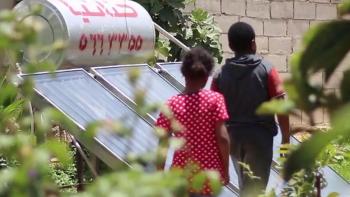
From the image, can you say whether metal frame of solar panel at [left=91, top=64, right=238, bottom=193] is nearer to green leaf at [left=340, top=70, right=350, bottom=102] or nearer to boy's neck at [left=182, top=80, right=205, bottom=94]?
boy's neck at [left=182, top=80, right=205, bottom=94]

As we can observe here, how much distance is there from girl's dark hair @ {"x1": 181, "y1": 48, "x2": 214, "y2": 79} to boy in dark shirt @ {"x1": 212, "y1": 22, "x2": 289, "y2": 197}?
1.89ft

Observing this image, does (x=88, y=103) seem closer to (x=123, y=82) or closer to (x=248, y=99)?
(x=123, y=82)

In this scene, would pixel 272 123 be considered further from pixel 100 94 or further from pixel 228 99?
pixel 100 94

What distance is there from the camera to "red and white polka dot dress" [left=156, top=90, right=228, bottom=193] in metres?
4.30

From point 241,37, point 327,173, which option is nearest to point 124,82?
point 241,37

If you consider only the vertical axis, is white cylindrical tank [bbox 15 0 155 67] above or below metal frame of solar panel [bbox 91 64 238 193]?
above

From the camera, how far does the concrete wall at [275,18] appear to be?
394 inches

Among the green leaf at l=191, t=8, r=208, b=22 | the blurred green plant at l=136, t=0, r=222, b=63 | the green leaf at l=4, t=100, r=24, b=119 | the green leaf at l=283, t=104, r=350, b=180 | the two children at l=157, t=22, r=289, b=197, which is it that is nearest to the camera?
the green leaf at l=283, t=104, r=350, b=180

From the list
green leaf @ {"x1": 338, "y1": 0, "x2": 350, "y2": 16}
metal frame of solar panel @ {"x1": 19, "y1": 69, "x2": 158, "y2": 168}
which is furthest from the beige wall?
green leaf @ {"x1": 338, "y1": 0, "x2": 350, "y2": 16}

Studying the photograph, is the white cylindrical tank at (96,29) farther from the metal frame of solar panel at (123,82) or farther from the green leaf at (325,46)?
the green leaf at (325,46)

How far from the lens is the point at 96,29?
5.78 m

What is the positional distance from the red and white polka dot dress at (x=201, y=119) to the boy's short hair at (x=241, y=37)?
2.48 feet

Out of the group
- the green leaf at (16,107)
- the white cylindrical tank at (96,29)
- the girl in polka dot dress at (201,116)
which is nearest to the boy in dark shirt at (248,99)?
the girl in polka dot dress at (201,116)

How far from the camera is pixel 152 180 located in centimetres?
158
